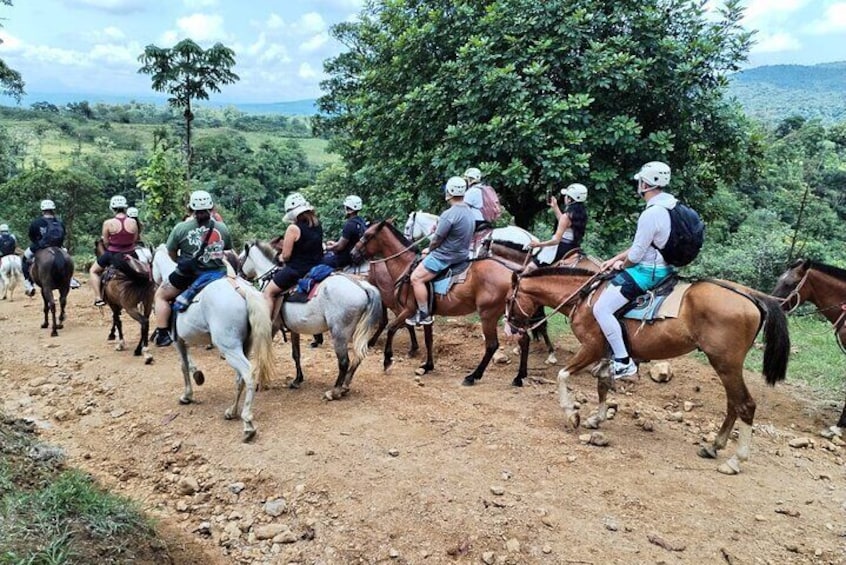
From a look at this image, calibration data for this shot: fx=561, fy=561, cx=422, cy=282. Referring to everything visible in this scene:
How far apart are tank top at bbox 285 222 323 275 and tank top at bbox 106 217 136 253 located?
13.2 ft

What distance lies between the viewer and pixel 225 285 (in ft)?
20.4

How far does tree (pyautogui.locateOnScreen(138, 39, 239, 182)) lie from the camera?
22.9 meters

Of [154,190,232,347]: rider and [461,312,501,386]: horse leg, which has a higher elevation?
[154,190,232,347]: rider

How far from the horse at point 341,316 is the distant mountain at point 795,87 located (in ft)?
313

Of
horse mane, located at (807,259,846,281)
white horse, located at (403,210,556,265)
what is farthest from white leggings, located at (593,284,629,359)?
horse mane, located at (807,259,846,281)

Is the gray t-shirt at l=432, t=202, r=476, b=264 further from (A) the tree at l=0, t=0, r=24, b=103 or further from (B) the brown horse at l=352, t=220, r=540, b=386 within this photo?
(A) the tree at l=0, t=0, r=24, b=103

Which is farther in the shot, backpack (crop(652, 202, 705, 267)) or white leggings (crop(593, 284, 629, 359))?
white leggings (crop(593, 284, 629, 359))

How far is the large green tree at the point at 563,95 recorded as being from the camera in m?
8.83

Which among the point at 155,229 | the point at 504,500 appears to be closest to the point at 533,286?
the point at 504,500

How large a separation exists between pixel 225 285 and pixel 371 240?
2.90 m

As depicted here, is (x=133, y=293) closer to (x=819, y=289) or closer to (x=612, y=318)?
(x=612, y=318)

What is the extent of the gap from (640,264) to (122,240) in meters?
7.97

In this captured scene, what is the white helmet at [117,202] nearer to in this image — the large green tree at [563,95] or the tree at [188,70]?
the large green tree at [563,95]

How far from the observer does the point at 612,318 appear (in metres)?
5.68
